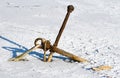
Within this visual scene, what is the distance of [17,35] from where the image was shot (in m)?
7.03

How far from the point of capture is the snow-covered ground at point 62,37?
18.0 feet

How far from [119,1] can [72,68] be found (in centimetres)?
563

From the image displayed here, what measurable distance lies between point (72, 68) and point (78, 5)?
186 inches

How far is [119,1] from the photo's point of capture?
1080cm

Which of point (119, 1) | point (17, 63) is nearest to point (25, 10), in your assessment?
point (119, 1)

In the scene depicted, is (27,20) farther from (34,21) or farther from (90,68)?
(90,68)

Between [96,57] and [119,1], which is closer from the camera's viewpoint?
[96,57]

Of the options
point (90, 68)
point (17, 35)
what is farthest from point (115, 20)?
point (90, 68)

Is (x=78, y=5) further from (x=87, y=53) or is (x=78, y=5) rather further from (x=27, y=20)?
(x=87, y=53)

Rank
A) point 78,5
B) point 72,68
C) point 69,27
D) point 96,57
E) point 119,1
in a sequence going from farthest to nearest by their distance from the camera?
1. point 119,1
2. point 78,5
3. point 69,27
4. point 96,57
5. point 72,68

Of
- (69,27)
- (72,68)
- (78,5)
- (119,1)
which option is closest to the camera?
(72,68)

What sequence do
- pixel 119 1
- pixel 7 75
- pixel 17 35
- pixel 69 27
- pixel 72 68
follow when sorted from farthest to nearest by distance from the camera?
1. pixel 119 1
2. pixel 69 27
3. pixel 17 35
4. pixel 72 68
5. pixel 7 75

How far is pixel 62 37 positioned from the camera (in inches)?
279

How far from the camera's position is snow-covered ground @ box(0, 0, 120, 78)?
5.47 meters
